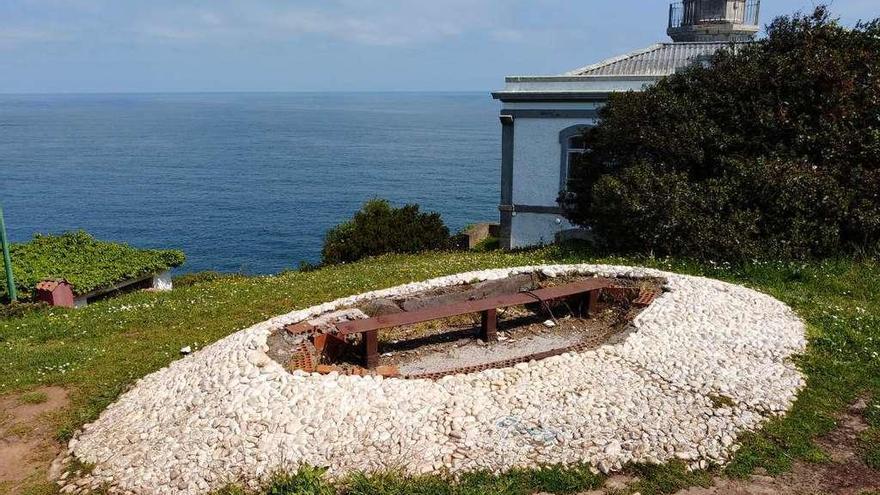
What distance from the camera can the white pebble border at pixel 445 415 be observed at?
Answer: 813cm

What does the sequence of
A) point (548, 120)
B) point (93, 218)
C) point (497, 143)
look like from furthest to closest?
point (497, 143)
point (93, 218)
point (548, 120)

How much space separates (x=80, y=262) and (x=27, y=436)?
16531 millimetres

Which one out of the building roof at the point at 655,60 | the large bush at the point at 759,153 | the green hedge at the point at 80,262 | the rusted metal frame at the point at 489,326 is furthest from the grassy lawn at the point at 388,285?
the building roof at the point at 655,60

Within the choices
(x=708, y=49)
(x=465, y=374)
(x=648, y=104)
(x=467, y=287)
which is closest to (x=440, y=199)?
(x=708, y=49)

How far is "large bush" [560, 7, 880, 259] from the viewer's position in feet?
55.2

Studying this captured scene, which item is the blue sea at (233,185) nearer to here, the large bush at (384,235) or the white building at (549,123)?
the large bush at (384,235)

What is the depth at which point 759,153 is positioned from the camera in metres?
18.6

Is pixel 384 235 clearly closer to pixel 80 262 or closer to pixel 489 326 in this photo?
pixel 80 262

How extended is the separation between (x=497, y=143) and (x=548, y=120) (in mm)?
101159

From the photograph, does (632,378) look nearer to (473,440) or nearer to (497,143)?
(473,440)

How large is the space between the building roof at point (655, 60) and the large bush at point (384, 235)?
28.1 ft

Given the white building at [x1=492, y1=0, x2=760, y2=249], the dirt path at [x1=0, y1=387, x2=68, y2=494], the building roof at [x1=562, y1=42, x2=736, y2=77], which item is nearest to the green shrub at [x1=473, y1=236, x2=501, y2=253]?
the white building at [x1=492, y1=0, x2=760, y2=249]

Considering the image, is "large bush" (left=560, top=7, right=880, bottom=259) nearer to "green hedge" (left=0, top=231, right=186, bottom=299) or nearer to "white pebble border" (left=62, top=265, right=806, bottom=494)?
"white pebble border" (left=62, top=265, right=806, bottom=494)

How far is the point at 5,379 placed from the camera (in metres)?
12.0
